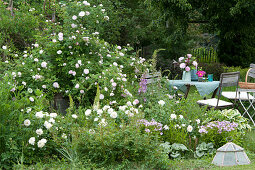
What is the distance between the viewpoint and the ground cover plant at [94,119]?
4.16m

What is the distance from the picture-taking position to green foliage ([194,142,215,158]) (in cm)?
483

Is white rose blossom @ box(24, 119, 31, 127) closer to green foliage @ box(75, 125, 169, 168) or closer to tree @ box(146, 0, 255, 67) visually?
green foliage @ box(75, 125, 169, 168)

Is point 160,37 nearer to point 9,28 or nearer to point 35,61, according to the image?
point 9,28

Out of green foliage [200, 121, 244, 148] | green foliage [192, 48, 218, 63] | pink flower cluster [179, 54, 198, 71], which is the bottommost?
green foliage [192, 48, 218, 63]

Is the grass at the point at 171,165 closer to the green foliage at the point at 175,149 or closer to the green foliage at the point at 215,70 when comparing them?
the green foliage at the point at 175,149

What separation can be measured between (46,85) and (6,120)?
1.98 metres

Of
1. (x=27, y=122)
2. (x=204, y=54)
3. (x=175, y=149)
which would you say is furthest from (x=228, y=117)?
(x=204, y=54)

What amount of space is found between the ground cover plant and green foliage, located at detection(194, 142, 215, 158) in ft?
0.05

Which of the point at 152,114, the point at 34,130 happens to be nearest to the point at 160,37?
the point at 152,114

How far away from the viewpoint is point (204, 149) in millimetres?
4871

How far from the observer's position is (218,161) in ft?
14.7

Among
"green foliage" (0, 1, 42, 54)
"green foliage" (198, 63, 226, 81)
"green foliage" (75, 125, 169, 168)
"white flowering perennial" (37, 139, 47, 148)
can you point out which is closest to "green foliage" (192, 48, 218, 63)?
"green foliage" (198, 63, 226, 81)

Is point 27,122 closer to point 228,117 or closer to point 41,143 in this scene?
point 41,143

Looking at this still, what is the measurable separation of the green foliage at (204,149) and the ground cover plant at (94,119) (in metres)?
0.01
